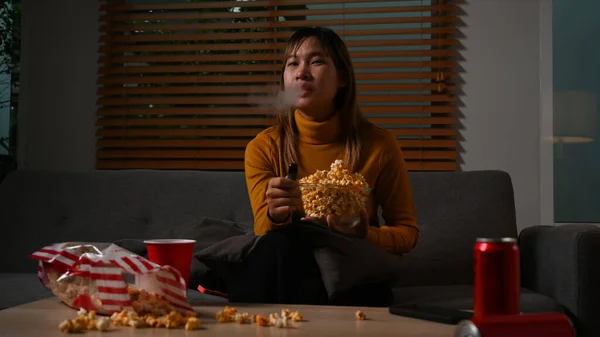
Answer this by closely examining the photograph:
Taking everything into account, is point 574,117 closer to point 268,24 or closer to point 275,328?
point 268,24

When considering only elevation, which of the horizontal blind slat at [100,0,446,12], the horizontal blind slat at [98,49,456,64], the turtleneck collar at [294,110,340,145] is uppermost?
the horizontal blind slat at [100,0,446,12]

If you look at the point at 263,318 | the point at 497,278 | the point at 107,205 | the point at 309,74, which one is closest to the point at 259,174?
the point at 309,74

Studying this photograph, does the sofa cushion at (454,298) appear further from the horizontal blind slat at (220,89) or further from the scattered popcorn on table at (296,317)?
the horizontal blind slat at (220,89)

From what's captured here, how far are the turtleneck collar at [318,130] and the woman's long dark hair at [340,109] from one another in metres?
0.02

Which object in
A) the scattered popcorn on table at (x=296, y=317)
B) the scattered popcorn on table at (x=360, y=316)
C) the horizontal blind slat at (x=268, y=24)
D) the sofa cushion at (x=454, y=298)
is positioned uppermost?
the horizontal blind slat at (x=268, y=24)

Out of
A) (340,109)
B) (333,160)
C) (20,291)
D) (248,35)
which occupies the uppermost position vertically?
(248,35)

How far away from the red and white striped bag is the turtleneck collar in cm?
89

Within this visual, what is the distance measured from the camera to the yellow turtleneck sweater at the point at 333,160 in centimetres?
193

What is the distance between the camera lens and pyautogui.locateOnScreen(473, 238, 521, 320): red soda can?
873 millimetres

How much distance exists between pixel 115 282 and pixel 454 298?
38.8 inches

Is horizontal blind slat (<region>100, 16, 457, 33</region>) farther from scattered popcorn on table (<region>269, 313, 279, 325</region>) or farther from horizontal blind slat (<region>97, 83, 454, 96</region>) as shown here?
scattered popcorn on table (<region>269, 313, 279, 325</region>)

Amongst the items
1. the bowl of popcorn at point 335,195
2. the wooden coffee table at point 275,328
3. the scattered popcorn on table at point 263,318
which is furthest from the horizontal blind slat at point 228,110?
the scattered popcorn on table at point 263,318

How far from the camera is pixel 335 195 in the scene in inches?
54.3

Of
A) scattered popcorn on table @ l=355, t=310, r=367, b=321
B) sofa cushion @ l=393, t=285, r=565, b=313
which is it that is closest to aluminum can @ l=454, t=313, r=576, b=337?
scattered popcorn on table @ l=355, t=310, r=367, b=321
